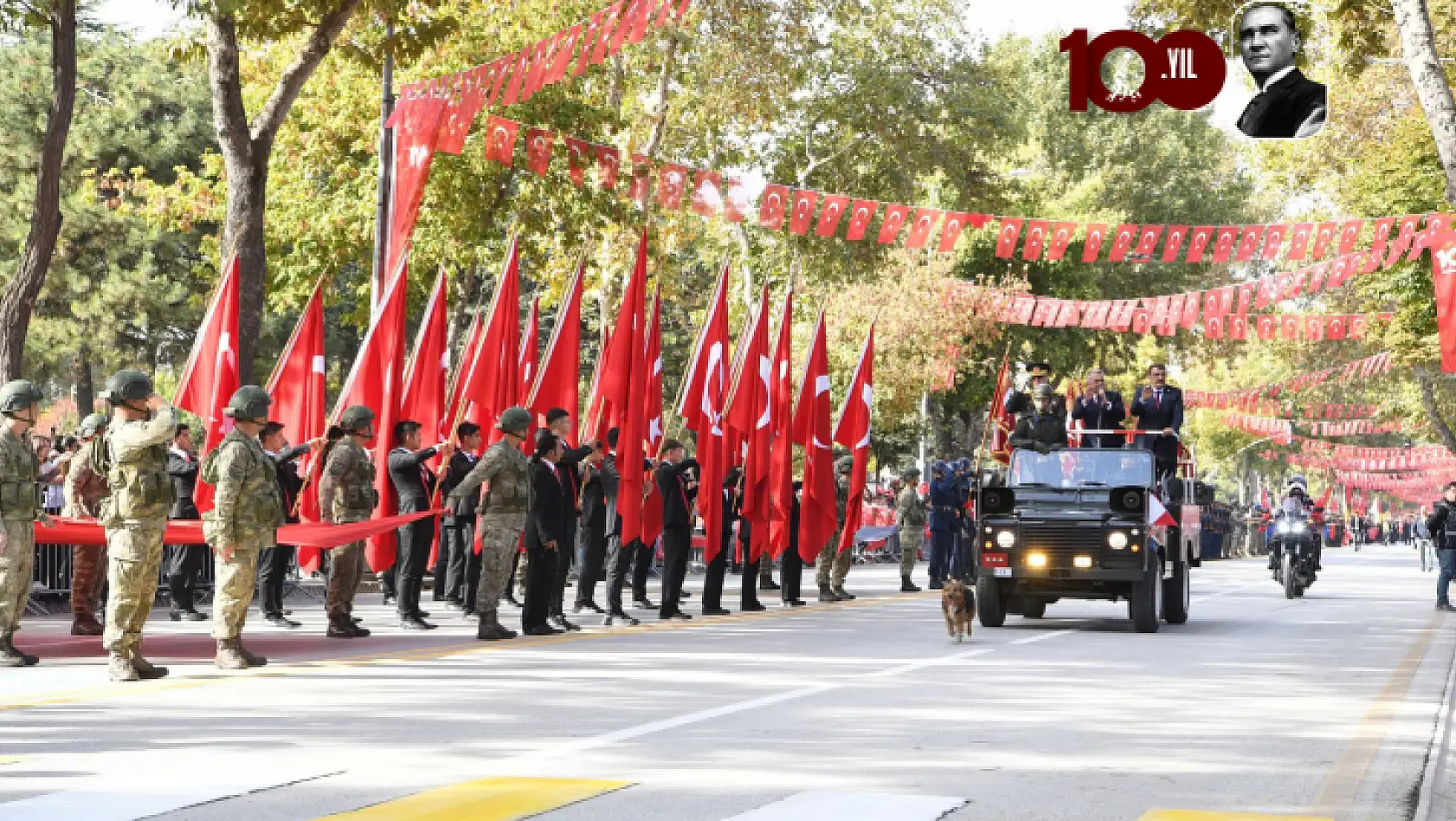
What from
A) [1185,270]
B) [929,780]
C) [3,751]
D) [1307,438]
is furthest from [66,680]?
[1307,438]

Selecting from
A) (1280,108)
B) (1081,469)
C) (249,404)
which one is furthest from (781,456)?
(249,404)

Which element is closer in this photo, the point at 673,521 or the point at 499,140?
the point at 673,521

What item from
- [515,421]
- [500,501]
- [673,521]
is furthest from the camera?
[673,521]

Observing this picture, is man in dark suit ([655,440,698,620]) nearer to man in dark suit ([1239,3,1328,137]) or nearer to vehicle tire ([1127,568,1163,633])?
vehicle tire ([1127,568,1163,633])

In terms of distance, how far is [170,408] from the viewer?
43.0 feet

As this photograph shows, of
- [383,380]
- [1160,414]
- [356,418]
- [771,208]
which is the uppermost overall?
[771,208]

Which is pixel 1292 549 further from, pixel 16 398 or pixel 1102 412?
pixel 16 398

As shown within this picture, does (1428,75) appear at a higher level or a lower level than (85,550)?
higher

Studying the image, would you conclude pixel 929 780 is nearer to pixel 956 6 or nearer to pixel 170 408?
pixel 170 408

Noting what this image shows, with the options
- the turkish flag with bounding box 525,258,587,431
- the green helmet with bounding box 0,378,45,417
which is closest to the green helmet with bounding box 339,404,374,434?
the green helmet with bounding box 0,378,45,417

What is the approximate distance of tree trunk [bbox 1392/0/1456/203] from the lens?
1770 cm

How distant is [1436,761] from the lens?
9953 millimetres

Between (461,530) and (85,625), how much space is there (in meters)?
5.04

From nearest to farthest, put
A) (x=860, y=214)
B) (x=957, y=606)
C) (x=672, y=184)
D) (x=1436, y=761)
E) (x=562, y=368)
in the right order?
(x=1436, y=761) → (x=957, y=606) → (x=562, y=368) → (x=672, y=184) → (x=860, y=214)
